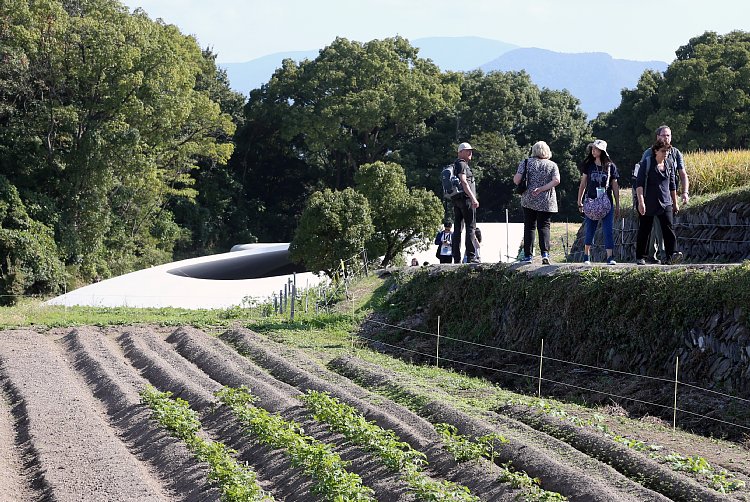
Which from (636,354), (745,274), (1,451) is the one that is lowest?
(1,451)

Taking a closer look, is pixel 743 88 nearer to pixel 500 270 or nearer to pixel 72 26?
pixel 72 26

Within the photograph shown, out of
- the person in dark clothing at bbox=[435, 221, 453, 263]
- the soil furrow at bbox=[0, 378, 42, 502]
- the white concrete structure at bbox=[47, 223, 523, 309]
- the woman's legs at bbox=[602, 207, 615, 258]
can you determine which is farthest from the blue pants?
the white concrete structure at bbox=[47, 223, 523, 309]

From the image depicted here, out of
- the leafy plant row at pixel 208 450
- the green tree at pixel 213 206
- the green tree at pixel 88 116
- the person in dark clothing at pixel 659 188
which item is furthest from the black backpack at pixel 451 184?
the green tree at pixel 213 206

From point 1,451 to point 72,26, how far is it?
25.1 m

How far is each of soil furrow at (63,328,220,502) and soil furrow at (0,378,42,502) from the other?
104cm

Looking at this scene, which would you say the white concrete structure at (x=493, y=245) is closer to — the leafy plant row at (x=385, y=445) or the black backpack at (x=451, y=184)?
the black backpack at (x=451, y=184)

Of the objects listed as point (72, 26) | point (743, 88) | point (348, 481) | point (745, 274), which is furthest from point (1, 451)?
point (743, 88)

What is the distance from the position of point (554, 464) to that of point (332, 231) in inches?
736

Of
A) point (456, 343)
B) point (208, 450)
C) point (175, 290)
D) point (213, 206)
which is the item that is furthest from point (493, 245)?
point (208, 450)

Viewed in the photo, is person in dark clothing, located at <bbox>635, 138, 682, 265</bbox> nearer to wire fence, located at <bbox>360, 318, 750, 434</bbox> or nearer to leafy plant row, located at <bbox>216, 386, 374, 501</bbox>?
wire fence, located at <bbox>360, 318, 750, 434</bbox>

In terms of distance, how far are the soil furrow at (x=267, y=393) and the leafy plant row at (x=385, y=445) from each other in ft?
0.29

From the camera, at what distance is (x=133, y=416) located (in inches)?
448

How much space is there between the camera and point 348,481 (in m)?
7.78

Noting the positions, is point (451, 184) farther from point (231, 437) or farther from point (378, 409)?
point (231, 437)
